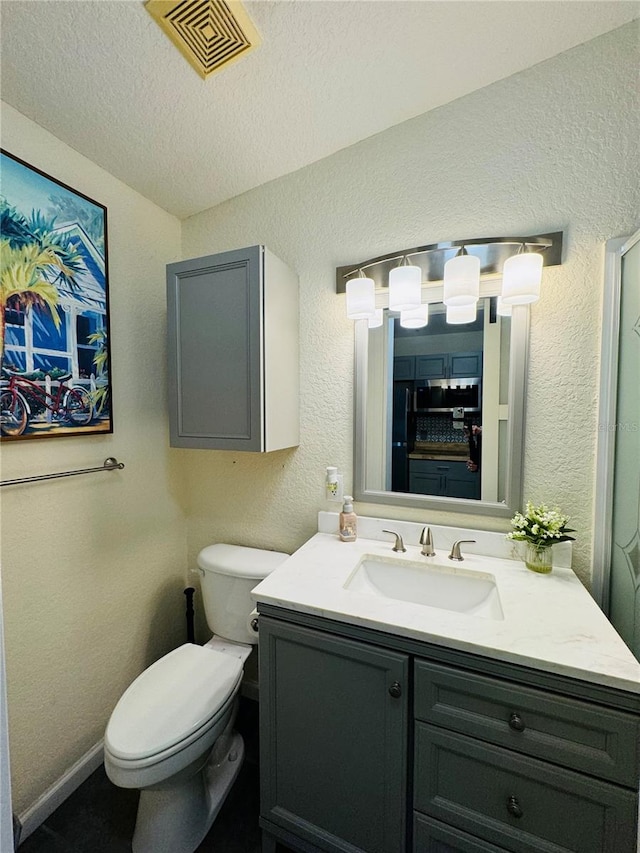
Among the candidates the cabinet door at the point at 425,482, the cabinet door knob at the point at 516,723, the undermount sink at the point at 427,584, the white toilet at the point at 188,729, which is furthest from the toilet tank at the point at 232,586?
the cabinet door knob at the point at 516,723

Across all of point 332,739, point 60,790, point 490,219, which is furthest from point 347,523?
point 60,790

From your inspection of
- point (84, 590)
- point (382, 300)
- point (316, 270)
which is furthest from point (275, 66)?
point (84, 590)

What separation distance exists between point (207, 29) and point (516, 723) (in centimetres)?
191

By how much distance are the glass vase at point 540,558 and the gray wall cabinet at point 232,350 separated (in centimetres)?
96

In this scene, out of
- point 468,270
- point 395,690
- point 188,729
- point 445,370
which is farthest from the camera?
point 445,370

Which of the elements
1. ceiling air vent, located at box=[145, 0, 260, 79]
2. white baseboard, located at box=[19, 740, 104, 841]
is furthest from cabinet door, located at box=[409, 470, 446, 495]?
white baseboard, located at box=[19, 740, 104, 841]

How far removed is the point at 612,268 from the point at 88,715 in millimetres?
2440

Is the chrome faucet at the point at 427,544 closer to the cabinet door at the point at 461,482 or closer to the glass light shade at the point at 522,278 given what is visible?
the cabinet door at the point at 461,482

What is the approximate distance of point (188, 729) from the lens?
1.05 metres

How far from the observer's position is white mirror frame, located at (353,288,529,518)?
49.0 inches

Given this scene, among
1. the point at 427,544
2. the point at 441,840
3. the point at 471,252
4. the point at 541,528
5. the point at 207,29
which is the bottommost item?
the point at 441,840

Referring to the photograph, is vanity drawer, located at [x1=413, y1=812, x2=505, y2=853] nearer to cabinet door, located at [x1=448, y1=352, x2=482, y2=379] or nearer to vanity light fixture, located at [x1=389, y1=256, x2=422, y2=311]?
cabinet door, located at [x1=448, y1=352, x2=482, y2=379]

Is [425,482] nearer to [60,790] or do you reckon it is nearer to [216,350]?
[216,350]

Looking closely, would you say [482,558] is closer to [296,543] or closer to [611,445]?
[611,445]
